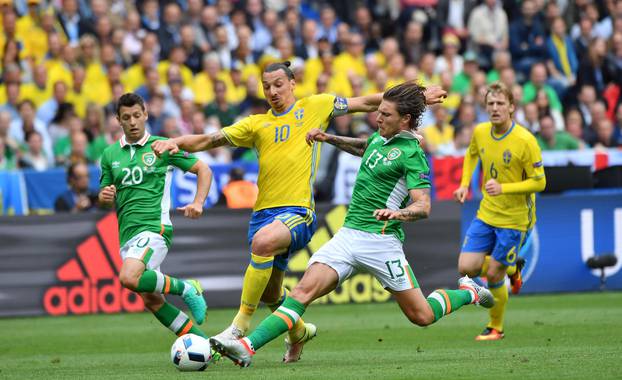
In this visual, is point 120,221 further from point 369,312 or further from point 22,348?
point 369,312

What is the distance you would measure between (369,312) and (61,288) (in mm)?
4073

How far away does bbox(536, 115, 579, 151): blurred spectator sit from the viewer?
66.1 ft

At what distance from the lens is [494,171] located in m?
12.3

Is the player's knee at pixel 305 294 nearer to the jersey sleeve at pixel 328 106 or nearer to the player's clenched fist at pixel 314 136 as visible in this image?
the player's clenched fist at pixel 314 136

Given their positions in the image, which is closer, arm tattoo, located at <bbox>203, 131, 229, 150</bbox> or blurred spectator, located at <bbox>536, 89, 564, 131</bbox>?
arm tattoo, located at <bbox>203, 131, 229, 150</bbox>

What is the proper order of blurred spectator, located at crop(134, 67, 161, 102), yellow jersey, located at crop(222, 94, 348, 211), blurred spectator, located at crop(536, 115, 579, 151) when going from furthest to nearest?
blurred spectator, located at crop(536, 115, 579, 151), blurred spectator, located at crop(134, 67, 161, 102), yellow jersey, located at crop(222, 94, 348, 211)

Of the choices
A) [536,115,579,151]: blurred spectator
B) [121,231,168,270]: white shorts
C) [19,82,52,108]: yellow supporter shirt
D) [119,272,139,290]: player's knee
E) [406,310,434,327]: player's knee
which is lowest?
[406,310,434,327]: player's knee

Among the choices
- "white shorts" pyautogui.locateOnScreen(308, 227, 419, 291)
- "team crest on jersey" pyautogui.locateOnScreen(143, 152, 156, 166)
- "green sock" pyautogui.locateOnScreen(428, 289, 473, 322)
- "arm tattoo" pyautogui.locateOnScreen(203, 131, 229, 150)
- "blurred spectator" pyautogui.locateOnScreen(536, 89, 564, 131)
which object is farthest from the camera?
"blurred spectator" pyautogui.locateOnScreen(536, 89, 564, 131)

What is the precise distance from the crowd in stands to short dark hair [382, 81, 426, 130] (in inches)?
354

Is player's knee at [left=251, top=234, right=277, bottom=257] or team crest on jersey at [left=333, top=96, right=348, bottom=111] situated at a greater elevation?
team crest on jersey at [left=333, top=96, right=348, bottom=111]

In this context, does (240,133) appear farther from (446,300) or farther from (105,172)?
(446,300)

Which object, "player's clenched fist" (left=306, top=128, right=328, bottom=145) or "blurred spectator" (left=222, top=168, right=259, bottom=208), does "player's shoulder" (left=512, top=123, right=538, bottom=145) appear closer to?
"player's clenched fist" (left=306, top=128, right=328, bottom=145)

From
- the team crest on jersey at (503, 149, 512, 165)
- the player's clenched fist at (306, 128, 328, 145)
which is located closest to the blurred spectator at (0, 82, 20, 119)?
the team crest on jersey at (503, 149, 512, 165)

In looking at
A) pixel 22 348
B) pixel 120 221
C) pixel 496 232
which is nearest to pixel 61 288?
pixel 22 348
